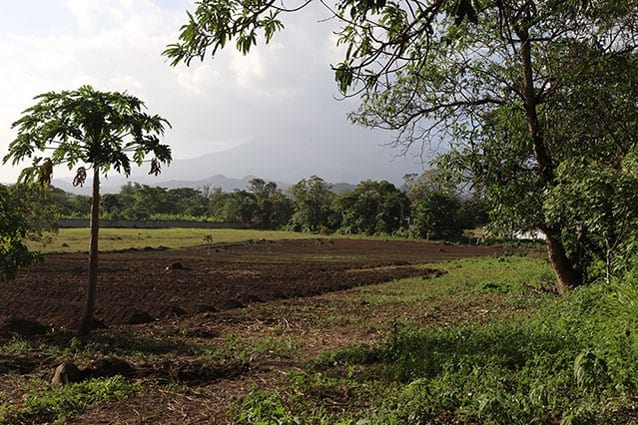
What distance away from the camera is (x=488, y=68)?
397 inches

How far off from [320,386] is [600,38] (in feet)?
28.4

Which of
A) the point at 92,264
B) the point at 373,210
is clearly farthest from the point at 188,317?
the point at 373,210

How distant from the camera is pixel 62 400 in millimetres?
4695

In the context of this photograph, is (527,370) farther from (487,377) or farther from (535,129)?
(535,129)

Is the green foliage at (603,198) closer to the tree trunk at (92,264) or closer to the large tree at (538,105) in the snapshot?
the large tree at (538,105)

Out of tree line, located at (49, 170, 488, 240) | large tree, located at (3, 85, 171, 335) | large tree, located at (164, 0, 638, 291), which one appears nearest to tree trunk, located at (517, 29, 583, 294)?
large tree, located at (164, 0, 638, 291)

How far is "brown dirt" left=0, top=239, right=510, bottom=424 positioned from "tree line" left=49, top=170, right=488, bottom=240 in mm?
32494

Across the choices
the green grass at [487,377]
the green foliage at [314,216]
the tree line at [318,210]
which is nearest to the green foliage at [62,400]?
the green grass at [487,377]

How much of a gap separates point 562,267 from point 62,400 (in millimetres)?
9905

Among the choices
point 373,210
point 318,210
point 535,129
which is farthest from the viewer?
point 318,210

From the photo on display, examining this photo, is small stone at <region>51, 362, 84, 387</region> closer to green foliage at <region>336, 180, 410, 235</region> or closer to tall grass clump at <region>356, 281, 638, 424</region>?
tall grass clump at <region>356, 281, 638, 424</region>

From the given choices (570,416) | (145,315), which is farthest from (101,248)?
(570,416)

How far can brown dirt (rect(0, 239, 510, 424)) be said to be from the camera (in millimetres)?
4988

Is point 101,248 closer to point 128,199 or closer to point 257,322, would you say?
point 257,322
